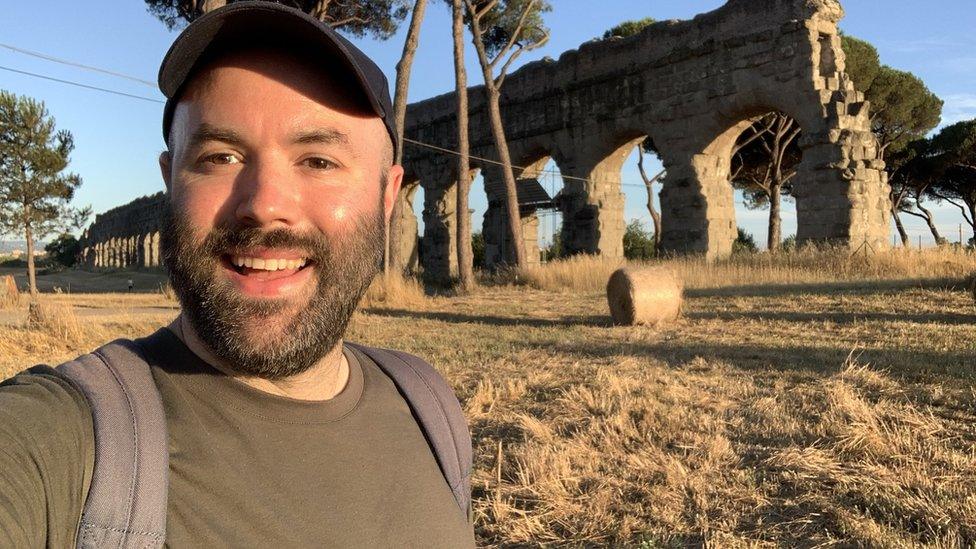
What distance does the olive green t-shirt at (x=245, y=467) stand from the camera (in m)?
0.86

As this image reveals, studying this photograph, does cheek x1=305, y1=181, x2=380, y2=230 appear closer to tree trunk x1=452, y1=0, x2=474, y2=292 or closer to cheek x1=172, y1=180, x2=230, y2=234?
cheek x1=172, y1=180, x2=230, y2=234

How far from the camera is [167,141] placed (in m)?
1.29

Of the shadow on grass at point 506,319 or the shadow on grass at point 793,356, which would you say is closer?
the shadow on grass at point 793,356

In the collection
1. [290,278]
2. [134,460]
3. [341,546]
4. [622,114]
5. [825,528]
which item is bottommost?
[825,528]

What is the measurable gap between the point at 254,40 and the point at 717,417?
360 cm

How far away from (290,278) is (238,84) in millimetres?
346

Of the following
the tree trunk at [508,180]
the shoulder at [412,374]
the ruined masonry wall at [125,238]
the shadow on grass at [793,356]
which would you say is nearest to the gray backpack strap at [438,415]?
the shoulder at [412,374]

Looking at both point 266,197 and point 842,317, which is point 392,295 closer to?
point 842,317

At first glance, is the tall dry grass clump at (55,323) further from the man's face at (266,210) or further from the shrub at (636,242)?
the shrub at (636,242)

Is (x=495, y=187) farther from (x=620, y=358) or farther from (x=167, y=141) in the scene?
(x=167, y=141)

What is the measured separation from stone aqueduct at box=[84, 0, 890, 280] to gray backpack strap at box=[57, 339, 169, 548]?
13.5 meters

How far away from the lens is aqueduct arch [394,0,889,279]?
1416 centimetres

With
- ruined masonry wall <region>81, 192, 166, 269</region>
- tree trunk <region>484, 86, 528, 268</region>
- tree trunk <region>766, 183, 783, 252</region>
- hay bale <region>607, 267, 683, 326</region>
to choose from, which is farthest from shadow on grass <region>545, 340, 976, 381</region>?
ruined masonry wall <region>81, 192, 166, 269</region>

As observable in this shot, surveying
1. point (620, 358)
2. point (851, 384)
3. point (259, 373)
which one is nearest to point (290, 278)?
point (259, 373)
